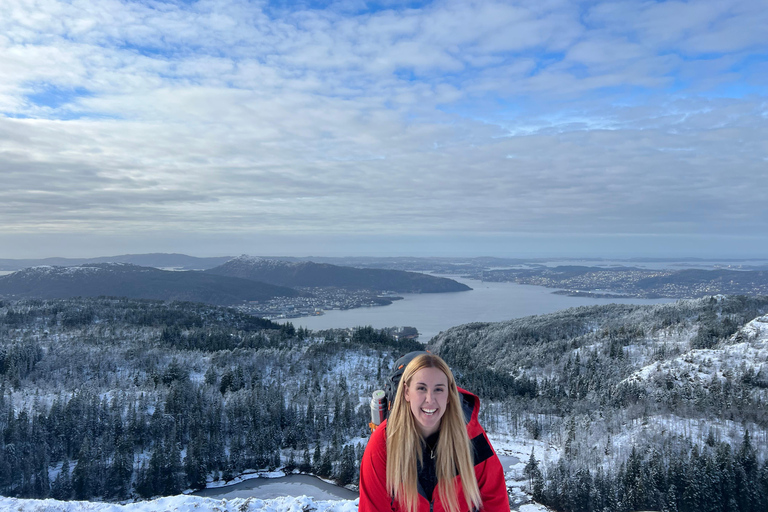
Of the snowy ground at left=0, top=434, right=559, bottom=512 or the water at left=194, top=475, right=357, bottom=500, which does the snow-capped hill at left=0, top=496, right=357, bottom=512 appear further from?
the water at left=194, top=475, right=357, bottom=500

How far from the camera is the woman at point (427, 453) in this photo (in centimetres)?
534

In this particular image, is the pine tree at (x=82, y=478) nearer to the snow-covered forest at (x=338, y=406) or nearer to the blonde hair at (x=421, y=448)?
the snow-covered forest at (x=338, y=406)

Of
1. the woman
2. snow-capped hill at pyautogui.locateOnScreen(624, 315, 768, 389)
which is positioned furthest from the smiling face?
snow-capped hill at pyautogui.locateOnScreen(624, 315, 768, 389)

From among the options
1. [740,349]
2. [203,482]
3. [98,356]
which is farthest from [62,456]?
[740,349]

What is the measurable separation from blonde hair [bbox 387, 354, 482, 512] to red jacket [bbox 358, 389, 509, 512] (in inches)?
4.6

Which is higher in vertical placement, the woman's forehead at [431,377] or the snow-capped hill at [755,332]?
the woman's forehead at [431,377]

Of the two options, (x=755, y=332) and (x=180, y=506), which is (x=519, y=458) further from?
(x=755, y=332)

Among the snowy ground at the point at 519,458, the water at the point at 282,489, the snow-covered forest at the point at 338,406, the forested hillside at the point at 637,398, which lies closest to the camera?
the snowy ground at the point at 519,458

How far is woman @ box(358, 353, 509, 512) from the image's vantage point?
5344 millimetres

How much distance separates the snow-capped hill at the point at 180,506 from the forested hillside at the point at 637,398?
41.5 meters

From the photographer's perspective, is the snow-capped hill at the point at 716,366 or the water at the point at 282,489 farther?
the snow-capped hill at the point at 716,366

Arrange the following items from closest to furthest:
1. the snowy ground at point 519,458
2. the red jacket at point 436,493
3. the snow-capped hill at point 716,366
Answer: the red jacket at point 436,493
the snowy ground at point 519,458
the snow-capped hill at point 716,366

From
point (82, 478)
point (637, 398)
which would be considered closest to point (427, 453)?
point (82, 478)

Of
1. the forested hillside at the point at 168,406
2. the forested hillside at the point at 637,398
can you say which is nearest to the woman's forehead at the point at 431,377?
the forested hillside at the point at 637,398
